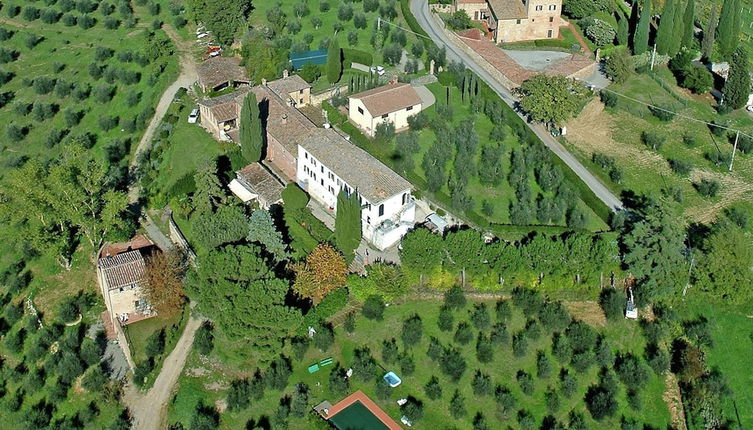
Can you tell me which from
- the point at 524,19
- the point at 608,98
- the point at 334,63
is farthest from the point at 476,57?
the point at 334,63

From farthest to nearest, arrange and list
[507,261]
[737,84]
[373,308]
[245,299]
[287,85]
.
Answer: [287,85] < [737,84] < [507,261] < [373,308] < [245,299]

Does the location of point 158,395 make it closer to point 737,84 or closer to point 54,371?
point 54,371

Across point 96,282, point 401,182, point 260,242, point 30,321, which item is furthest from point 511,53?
point 30,321

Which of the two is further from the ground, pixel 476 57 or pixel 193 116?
pixel 476 57

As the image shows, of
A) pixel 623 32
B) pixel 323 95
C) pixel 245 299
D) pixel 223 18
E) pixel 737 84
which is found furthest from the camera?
pixel 223 18

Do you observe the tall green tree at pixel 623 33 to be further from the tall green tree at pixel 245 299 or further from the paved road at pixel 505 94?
the tall green tree at pixel 245 299

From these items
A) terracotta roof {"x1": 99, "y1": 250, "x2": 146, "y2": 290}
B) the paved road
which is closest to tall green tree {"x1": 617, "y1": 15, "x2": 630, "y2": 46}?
the paved road

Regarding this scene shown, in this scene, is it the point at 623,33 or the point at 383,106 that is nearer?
the point at 383,106

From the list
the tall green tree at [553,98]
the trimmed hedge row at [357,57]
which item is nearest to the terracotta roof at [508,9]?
the trimmed hedge row at [357,57]
